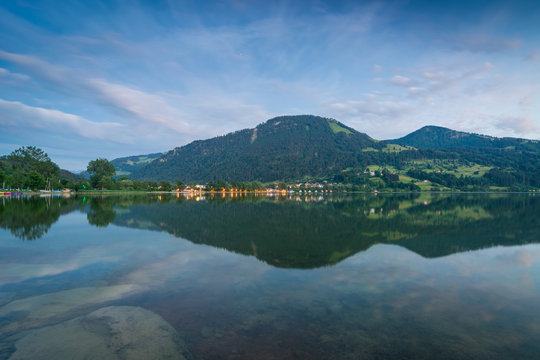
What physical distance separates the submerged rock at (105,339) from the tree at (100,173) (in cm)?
16951

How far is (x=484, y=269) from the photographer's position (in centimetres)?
1502

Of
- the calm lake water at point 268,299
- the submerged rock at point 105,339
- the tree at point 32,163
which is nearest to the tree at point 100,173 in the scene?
the tree at point 32,163

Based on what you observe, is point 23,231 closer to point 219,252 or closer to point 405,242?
point 219,252

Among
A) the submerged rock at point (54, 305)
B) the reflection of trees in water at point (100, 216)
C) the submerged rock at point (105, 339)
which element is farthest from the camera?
the reflection of trees in water at point (100, 216)

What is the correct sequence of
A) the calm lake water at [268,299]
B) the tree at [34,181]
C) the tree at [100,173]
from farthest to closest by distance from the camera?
the tree at [100,173]
the tree at [34,181]
the calm lake water at [268,299]

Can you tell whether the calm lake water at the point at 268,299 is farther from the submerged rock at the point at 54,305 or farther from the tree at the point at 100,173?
the tree at the point at 100,173

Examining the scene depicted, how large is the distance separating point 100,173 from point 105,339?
7220 inches

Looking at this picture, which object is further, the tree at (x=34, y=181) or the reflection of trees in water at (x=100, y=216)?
the tree at (x=34, y=181)

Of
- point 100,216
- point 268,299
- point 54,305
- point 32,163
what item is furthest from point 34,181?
point 268,299

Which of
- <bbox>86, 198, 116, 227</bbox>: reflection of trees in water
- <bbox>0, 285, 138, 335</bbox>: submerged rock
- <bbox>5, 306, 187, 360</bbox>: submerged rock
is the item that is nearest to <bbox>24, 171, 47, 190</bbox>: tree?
<bbox>86, 198, 116, 227</bbox>: reflection of trees in water

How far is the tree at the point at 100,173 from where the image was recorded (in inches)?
6147

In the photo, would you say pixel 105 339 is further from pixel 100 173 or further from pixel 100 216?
pixel 100 173

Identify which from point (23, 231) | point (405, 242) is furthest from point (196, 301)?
point (23, 231)

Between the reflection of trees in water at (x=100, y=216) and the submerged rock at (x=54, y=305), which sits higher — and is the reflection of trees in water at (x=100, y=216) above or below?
below
